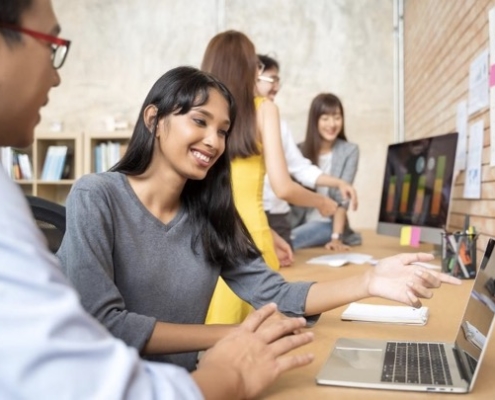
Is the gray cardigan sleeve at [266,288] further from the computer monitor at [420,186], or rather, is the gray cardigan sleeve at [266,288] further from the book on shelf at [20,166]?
the book on shelf at [20,166]

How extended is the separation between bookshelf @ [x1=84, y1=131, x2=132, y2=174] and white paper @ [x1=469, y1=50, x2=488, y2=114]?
3.20 m

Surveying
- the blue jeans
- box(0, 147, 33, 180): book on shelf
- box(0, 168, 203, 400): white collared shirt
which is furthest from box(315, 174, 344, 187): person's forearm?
box(0, 147, 33, 180): book on shelf

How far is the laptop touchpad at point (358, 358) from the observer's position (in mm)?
1015

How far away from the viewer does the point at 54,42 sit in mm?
684

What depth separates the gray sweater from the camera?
1.09 meters

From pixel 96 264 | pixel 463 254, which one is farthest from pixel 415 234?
pixel 96 264

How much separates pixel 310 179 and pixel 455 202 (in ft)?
1.99

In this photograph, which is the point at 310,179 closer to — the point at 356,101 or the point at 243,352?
the point at 243,352

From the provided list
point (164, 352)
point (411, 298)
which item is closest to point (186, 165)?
point (164, 352)

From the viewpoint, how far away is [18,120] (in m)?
0.68

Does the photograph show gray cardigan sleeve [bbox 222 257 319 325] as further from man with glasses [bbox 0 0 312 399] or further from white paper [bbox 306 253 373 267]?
white paper [bbox 306 253 373 267]

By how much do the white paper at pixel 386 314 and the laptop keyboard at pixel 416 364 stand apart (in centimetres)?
22

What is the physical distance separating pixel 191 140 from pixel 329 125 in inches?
86.2

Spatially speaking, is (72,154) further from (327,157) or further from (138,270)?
(138,270)
